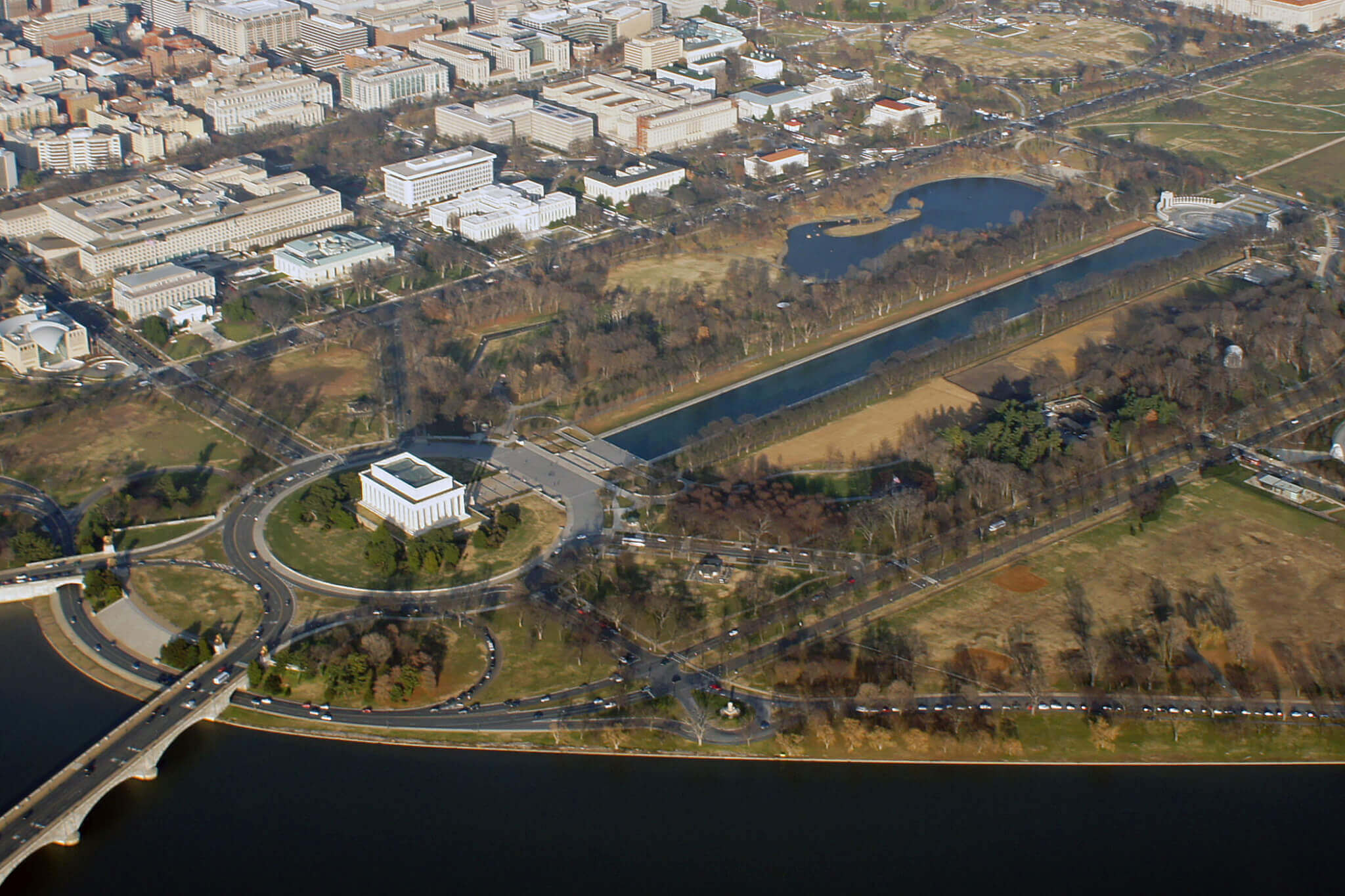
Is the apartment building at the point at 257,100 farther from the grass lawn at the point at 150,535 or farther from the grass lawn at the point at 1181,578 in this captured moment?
the grass lawn at the point at 1181,578

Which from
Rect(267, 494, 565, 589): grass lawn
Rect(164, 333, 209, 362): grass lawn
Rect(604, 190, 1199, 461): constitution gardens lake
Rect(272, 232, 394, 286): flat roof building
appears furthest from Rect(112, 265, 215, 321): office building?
Rect(604, 190, 1199, 461): constitution gardens lake

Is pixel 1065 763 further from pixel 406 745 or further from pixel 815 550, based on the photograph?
pixel 406 745

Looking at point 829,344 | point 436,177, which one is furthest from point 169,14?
point 829,344

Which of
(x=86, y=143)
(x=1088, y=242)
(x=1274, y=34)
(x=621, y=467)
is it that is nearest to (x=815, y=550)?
(x=621, y=467)

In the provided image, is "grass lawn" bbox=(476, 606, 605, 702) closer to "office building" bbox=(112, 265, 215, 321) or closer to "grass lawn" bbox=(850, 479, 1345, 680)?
"grass lawn" bbox=(850, 479, 1345, 680)

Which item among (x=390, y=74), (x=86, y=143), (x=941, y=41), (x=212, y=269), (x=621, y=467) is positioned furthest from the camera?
(x=941, y=41)

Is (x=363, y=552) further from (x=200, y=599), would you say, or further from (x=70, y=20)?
(x=70, y=20)
